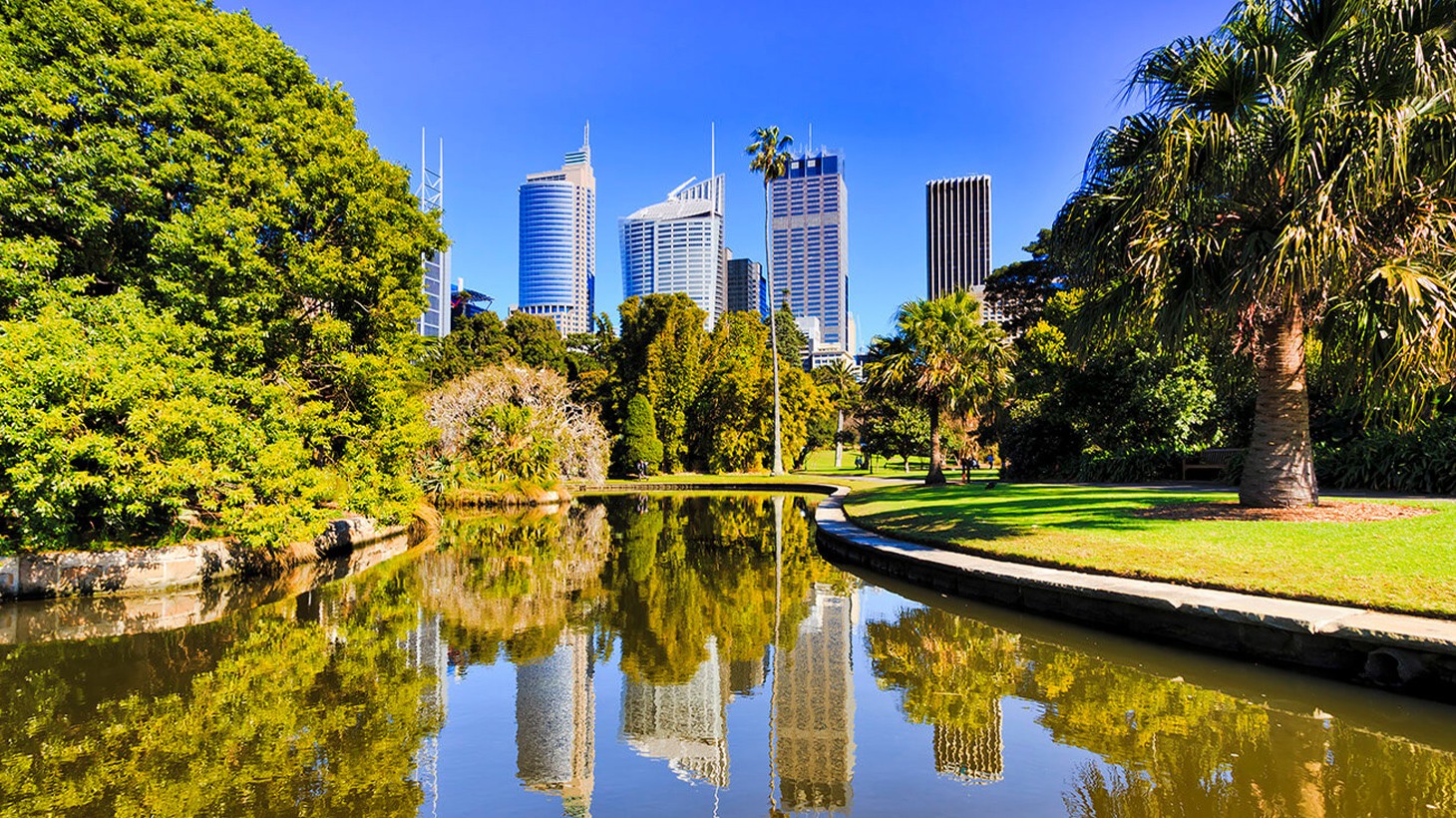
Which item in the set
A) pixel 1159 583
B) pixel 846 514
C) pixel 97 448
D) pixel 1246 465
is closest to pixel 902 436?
pixel 846 514

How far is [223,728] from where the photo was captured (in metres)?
5.74

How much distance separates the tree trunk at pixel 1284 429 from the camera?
11406mm

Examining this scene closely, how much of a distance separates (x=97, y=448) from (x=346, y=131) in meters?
9.22

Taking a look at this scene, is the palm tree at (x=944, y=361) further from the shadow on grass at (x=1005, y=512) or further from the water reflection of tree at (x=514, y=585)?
the water reflection of tree at (x=514, y=585)

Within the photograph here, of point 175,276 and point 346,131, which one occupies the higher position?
point 346,131

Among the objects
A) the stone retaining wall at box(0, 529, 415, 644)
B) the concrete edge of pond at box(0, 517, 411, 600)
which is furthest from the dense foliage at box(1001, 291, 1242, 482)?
the concrete edge of pond at box(0, 517, 411, 600)

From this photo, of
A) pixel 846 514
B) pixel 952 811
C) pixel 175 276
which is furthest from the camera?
pixel 846 514

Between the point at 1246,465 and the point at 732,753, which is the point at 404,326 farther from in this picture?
the point at 1246,465

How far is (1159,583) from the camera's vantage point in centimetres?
876

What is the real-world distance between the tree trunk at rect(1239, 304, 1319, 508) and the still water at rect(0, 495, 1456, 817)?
5.12 meters

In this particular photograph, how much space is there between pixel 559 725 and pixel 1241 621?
644cm

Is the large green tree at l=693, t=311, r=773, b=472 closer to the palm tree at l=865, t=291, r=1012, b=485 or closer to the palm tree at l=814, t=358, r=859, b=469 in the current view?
the palm tree at l=814, t=358, r=859, b=469

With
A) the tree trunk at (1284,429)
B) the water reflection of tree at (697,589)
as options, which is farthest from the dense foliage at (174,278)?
the tree trunk at (1284,429)

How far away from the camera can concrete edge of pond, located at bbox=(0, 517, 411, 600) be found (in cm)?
1098
